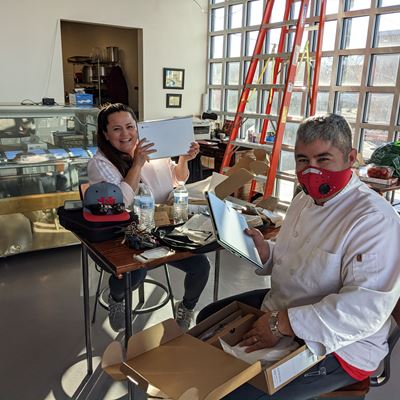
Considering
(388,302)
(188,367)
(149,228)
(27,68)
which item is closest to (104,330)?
(149,228)

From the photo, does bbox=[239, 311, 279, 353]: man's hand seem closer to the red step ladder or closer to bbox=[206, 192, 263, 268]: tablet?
bbox=[206, 192, 263, 268]: tablet

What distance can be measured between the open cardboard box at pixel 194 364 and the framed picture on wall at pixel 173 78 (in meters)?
4.50

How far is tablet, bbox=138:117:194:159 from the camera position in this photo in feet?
6.70

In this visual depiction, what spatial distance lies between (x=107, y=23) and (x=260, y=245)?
4.21 m

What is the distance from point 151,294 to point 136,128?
118 cm

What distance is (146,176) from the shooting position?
7.18ft

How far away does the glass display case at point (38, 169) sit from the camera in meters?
2.96

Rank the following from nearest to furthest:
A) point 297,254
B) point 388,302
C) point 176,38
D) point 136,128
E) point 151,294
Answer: point 388,302 → point 297,254 → point 136,128 → point 151,294 → point 176,38

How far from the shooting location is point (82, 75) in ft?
23.2

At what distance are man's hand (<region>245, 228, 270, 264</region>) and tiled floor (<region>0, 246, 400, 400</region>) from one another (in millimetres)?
892

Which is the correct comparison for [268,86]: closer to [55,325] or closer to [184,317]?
[184,317]

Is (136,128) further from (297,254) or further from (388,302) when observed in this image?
(388,302)

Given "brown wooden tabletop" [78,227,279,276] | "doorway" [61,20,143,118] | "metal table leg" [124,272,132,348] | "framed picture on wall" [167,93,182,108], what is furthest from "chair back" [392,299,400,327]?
"doorway" [61,20,143,118]

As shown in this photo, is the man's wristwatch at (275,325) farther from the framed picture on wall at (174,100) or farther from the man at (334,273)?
the framed picture on wall at (174,100)
